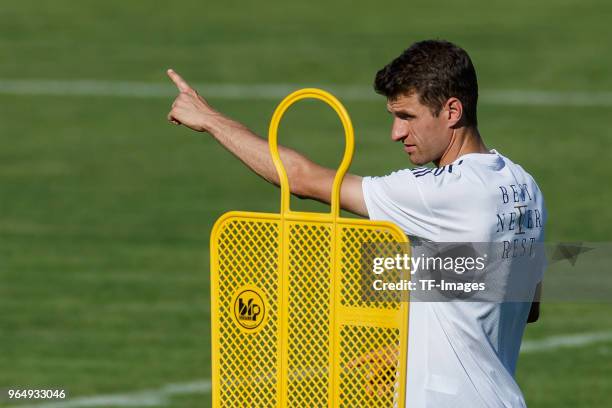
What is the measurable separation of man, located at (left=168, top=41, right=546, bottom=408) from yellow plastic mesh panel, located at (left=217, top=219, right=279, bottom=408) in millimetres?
246

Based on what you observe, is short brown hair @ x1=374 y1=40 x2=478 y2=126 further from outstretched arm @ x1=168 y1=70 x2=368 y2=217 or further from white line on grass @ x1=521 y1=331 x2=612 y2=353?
white line on grass @ x1=521 y1=331 x2=612 y2=353

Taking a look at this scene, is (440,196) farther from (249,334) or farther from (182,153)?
(182,153)

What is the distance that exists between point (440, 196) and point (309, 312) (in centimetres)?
63

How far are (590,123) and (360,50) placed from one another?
5.84 metres

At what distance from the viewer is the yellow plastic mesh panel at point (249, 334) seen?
527cm

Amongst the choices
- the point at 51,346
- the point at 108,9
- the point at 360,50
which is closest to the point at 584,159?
the point at 360,50

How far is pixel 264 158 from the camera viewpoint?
18.0ft

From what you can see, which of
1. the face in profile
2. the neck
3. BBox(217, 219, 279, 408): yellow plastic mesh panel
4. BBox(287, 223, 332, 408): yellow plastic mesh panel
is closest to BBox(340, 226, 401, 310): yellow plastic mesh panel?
BBox(287, 223, 332, 408): yellow plastic mesh panel

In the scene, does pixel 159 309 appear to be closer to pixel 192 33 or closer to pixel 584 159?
pixel 584 159

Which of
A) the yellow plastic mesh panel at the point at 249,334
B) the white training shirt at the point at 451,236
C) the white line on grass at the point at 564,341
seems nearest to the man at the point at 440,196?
the white training shirt at the point at 451,236

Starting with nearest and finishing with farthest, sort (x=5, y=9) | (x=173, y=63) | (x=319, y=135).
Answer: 1. (x=319, y=135)
2. (x=173, y=63)
3. (x=5, y=9)

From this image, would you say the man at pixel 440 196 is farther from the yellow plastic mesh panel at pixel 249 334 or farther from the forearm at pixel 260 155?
the yellow plastic mesh panel at pixel 249 334

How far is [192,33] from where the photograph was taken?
28922 mm

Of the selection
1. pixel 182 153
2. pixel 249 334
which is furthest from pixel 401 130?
pixel 182 153
